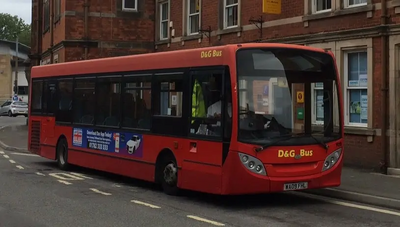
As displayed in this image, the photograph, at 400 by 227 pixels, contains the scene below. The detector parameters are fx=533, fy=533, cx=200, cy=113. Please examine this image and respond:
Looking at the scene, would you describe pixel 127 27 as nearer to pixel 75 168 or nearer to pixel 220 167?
pixel 75 168

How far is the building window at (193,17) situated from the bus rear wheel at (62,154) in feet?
28.8

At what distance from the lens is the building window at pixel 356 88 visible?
46.3 ft

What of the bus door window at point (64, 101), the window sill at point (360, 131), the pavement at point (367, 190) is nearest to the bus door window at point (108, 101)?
the bus door window at point (64, 101)

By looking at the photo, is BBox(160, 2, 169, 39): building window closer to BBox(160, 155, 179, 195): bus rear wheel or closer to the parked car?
BBox(160, 155, 179, 195): bus rear wheel

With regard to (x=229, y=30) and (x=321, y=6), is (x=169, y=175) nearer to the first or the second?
(x=321, y=6)

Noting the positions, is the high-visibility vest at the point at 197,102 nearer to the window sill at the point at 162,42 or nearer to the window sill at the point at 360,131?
the window sill at the point at 360,131

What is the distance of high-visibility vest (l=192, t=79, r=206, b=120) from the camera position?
9.44 metres

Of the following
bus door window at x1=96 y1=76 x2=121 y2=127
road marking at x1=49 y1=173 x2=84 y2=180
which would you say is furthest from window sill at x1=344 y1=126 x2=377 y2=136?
road marking at x1=49 y1=173 x2=84 y2=180

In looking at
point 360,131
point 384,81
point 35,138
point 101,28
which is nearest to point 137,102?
point 35,138

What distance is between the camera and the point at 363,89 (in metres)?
14.1

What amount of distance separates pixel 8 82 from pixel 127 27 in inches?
2135

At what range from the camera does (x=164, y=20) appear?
24.9 m

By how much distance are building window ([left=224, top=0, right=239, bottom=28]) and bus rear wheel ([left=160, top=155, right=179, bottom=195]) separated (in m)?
9.79

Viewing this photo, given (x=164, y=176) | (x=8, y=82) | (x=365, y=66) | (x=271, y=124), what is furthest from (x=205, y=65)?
(x=8, y=82)
